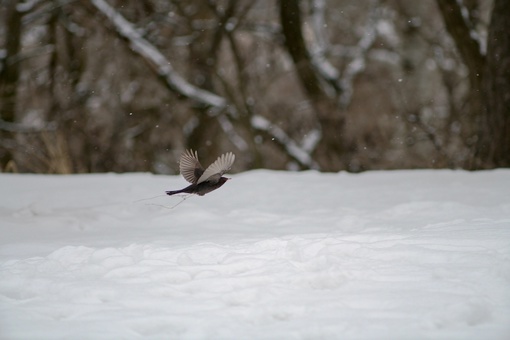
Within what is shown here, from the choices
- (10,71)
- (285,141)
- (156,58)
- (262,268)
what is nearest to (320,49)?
(285,141)

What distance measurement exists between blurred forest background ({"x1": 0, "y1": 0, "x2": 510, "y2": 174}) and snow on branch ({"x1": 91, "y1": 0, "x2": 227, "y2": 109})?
0.09ft

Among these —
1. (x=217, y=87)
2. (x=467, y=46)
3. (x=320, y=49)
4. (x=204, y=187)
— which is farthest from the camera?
(x=217, y=87)

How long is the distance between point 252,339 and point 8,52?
1301cm

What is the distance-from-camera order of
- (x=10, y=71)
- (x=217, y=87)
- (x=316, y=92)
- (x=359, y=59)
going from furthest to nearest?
(x=359, y=59), (x=217, y=87), (x=10, y=71), (x=316, y=92)

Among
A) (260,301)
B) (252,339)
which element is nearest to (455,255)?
(260,301)

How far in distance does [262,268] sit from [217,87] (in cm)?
1157

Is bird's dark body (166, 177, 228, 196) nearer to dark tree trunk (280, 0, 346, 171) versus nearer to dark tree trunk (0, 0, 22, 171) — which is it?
dark tree trunk (280, 0, 346, 171)

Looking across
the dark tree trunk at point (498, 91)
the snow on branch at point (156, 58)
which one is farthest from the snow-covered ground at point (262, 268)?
the snow on branch at point (156, 58)

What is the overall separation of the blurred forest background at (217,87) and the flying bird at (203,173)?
840cm

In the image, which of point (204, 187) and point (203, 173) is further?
point (204, 187)

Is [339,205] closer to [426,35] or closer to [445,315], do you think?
[445,315]

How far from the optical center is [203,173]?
4.59 m

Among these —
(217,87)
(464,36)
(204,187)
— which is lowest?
(217,87)

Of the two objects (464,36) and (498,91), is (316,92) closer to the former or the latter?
(464,36)
